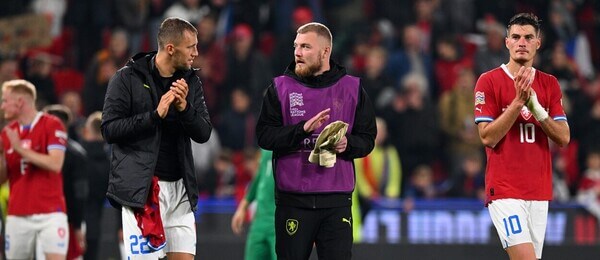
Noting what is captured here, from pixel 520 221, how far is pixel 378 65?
884 centimetres

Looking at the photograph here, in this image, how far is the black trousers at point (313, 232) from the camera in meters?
8.66

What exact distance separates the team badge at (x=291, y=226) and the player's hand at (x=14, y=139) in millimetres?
2890

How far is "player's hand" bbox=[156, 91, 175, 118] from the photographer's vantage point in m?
7.98

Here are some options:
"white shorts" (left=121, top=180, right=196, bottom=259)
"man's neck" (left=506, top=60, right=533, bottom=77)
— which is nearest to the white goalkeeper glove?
"man's neck" (left=506, top=60, right=533, bottom=77)

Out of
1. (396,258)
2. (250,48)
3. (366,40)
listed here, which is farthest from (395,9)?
(396,258)

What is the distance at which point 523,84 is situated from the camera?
8242 millimetres

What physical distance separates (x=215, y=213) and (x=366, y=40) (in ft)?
13.7

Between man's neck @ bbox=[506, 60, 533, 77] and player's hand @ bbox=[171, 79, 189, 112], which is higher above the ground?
man's neck @ bbox=[506, 60, 533, 77]

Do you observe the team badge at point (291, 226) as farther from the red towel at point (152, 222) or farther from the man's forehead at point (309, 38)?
the man's forehead at point (309, 38)

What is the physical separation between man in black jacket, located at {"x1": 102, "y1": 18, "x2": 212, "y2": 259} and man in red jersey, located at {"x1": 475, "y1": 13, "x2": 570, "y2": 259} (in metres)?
2.09

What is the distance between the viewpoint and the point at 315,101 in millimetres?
8719

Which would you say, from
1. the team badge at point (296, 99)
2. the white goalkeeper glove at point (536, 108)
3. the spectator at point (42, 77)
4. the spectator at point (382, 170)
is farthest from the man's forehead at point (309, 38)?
the spectator at point (42, 77)

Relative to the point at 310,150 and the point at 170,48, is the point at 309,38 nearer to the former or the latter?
the point at 310,150

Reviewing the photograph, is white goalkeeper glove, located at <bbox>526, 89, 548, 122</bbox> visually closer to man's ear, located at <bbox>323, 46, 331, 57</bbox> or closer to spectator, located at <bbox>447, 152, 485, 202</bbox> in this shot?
man's ear, located at <bbox>323, 46, 331, 57</bbox>
